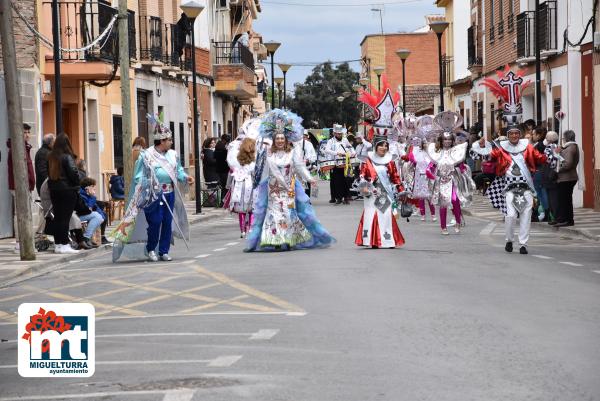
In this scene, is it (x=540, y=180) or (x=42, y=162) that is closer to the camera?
(x=42, y=162)

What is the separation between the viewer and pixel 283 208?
19469 mm

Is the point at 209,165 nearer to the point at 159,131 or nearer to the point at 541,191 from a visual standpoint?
the point at 541,191

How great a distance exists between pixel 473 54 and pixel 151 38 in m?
15.7

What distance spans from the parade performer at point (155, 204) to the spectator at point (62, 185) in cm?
202

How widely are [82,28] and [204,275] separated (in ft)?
54.4

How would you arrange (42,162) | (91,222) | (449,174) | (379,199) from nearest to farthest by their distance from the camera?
1. (379,199)
2. (91,222)
3. (42,162)
4. (449,174)

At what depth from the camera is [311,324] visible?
1088 centimetres

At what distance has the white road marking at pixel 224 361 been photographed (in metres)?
8.90

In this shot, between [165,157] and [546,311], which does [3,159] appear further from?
[546,311]

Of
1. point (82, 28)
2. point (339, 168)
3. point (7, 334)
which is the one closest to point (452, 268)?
point (7, 334)

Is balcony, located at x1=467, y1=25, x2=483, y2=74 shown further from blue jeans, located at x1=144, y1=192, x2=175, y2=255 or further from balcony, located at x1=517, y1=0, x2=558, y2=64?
blue jeans, located at x1=144, y1=192, x2=175, y2=255

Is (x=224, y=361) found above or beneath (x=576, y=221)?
above

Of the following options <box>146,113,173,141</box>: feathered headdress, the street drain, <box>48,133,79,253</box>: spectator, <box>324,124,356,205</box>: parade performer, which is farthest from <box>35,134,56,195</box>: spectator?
<box>324,124,356,205</box>: parade performer

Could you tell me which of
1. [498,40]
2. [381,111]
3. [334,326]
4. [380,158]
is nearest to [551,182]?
[381,111]
